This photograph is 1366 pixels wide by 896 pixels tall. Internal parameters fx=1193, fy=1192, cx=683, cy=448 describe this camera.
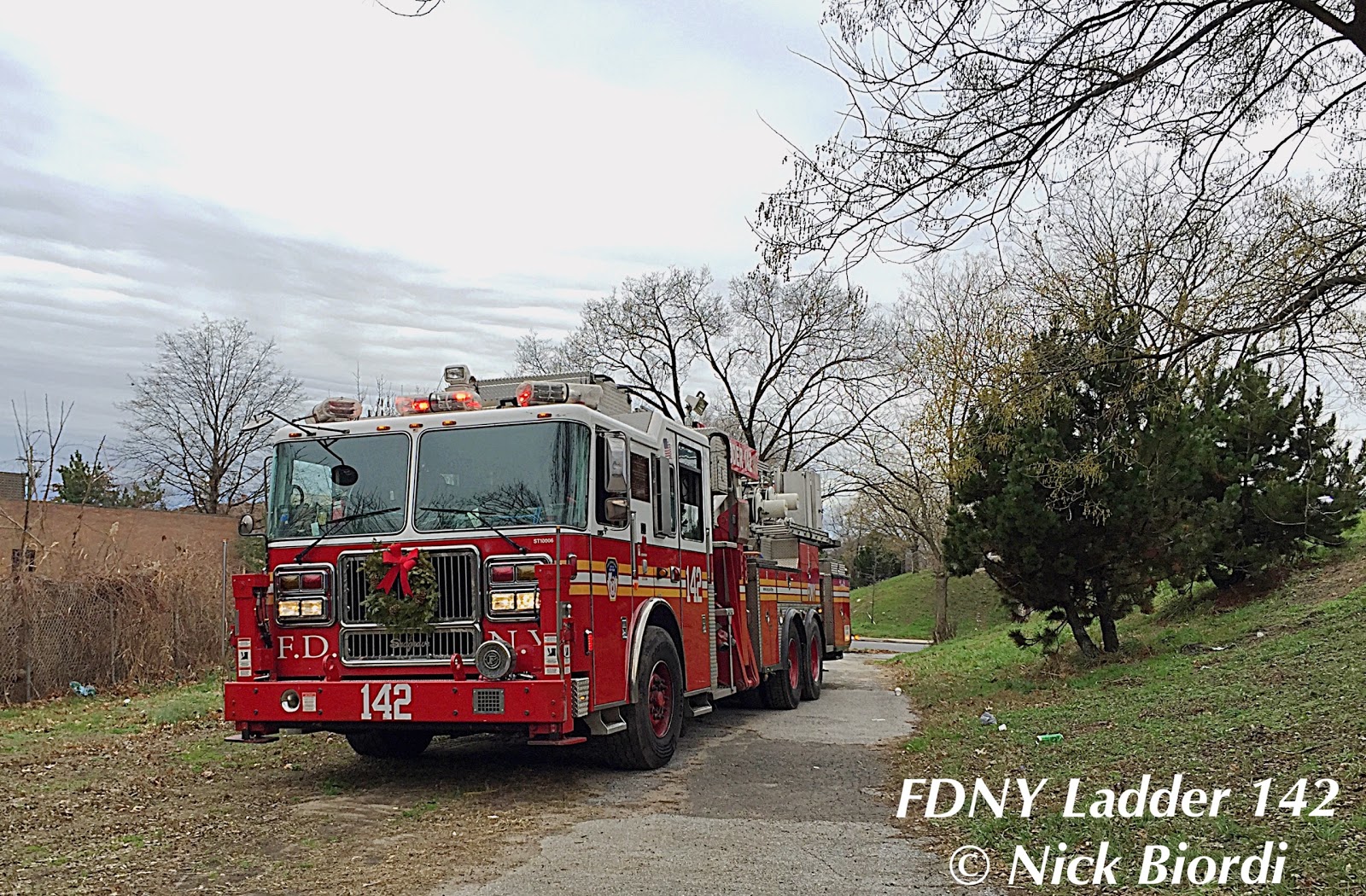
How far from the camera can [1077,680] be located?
14656mm

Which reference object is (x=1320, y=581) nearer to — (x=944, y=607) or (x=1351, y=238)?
(x=1351, y=238)

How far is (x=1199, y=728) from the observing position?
30.8ft

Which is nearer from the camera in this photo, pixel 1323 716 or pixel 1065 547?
pixel 1323 716

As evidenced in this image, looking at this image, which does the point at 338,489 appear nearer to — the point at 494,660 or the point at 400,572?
the point at 400,572

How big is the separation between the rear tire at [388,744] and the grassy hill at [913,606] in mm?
33272

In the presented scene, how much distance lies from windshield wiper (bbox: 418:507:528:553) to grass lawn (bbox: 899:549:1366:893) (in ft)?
11.2

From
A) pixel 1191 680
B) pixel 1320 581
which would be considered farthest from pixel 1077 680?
pixel 1320 581

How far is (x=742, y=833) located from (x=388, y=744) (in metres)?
4.29

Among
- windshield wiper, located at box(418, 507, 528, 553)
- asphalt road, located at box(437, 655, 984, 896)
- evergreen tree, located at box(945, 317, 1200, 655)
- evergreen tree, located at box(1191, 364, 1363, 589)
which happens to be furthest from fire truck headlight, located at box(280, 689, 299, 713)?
evergreen tree, located at box(1191, 364, 1363, 589)

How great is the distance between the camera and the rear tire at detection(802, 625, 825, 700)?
16.3 m

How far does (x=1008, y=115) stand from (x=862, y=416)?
96.2ft

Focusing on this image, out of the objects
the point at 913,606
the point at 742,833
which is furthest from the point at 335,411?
the point at 913,606

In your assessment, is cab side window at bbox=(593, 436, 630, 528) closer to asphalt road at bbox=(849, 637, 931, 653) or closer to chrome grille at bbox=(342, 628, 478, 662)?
chrome grille at bbox=(342, 628, 478, 662)

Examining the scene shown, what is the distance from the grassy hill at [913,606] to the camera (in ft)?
155
